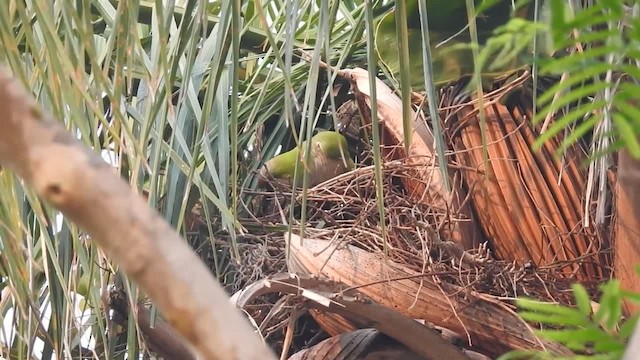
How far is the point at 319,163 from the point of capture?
116 cm

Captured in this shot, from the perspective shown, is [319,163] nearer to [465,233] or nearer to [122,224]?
[465,233]

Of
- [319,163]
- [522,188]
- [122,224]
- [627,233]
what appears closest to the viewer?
[122,224]

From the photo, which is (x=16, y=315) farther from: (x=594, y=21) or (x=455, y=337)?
(x=594, y=21)

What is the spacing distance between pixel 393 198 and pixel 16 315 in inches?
17.8

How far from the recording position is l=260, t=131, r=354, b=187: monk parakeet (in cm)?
116

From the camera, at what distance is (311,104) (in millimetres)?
701

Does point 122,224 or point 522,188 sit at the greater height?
point 122,224

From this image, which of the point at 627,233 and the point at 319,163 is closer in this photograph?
the point at 627,233

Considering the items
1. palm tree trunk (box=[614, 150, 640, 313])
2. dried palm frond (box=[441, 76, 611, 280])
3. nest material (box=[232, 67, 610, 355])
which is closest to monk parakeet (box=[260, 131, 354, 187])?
nest material (box=[232, 67, 610, 355])

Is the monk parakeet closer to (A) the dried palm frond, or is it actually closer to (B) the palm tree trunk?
(A) the dried palm frond

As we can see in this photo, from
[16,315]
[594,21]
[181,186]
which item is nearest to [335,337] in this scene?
[181,186]

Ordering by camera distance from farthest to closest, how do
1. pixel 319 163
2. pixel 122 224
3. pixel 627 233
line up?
1. pixel 319 163
2. pixel 627 233
3. pixel 122 224

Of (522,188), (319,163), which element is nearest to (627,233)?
(522,188)

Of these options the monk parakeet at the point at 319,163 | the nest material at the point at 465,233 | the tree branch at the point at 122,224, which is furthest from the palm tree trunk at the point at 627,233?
the tree branch at the point at 122,224
